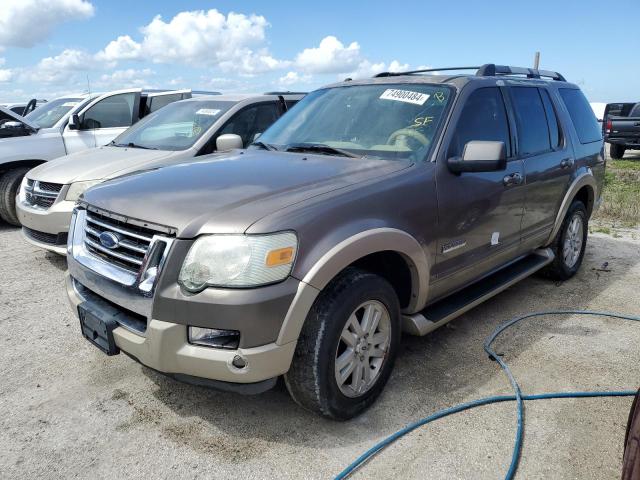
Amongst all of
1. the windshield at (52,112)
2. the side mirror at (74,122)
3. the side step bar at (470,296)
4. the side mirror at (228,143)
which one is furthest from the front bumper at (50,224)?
the windshield at (52,112)

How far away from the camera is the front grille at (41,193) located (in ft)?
17.1

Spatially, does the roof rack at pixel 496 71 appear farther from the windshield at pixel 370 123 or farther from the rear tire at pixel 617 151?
the rear tire at pixel 617 151

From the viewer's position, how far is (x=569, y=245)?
16.4 ft

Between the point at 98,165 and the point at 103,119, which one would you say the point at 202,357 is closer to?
the point at 98,165

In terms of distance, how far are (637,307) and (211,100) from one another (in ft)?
16.4

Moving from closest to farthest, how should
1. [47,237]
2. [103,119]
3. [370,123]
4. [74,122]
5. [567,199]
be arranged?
[370,123] < [567,199] < [47,237] < [74,122] < [103,119]

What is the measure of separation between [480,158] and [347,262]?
1.12m

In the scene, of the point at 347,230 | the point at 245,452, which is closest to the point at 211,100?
the point at 347,230

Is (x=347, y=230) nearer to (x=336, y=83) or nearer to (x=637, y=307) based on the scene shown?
(x=336, y=83)

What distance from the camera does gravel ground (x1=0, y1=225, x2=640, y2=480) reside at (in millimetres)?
2459

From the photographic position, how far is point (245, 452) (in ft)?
8.36

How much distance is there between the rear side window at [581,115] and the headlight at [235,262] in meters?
3.72

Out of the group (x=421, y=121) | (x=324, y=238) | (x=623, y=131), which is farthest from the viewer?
(x=623, y=131)

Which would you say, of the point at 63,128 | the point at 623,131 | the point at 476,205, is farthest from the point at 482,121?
the point at 623,131
